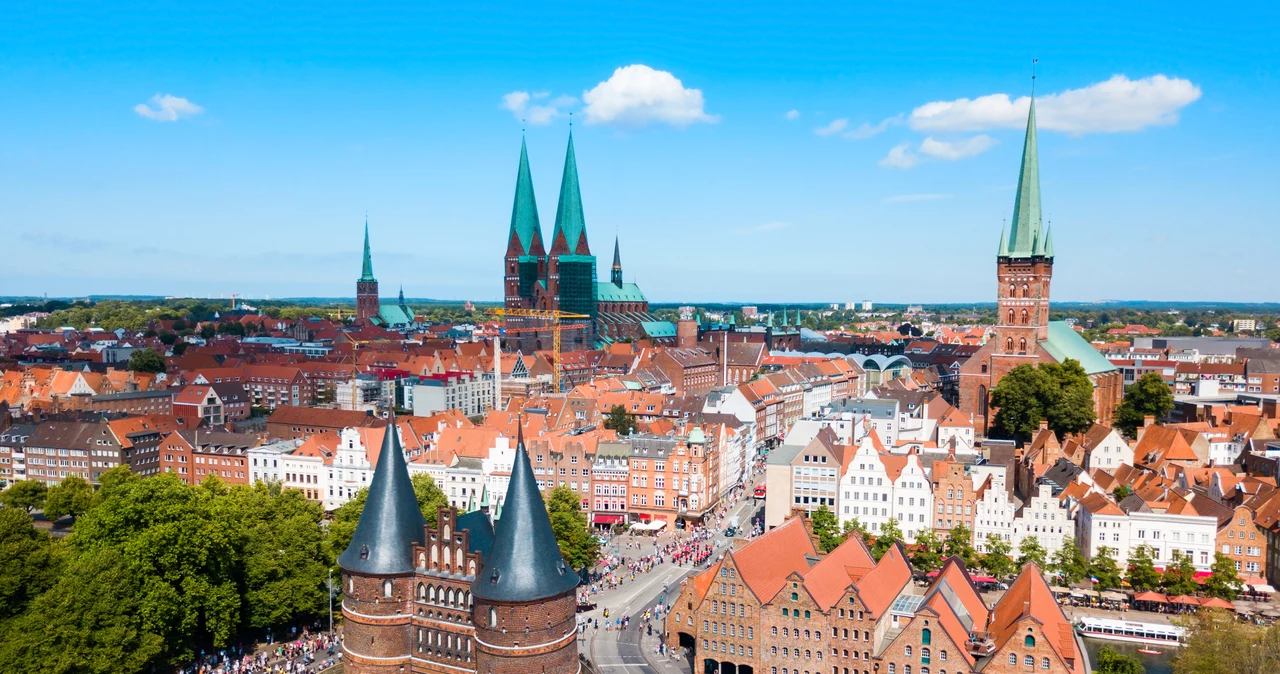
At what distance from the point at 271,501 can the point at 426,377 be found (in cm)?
7623

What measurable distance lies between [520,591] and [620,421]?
69.9m

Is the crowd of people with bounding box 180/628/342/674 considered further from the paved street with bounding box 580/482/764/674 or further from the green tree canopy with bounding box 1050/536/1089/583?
the green tree canopy with bounding box 1050/536/1089/583

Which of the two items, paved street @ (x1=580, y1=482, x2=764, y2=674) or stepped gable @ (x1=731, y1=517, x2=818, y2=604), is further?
paved street @ (x1=580, y1=482, x2=764, y2=674)

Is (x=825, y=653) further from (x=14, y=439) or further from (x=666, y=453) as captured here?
(x=14, y=439)

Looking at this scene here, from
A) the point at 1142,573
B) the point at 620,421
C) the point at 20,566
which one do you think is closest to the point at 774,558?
the point at 1142,573

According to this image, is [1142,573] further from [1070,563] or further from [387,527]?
[387,527]

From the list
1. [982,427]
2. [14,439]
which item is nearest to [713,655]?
[982,427]

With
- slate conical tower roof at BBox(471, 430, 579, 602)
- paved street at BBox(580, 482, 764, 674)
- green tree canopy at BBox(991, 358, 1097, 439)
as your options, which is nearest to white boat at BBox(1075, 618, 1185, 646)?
paved street at BBox(580, 482, 764, 674)

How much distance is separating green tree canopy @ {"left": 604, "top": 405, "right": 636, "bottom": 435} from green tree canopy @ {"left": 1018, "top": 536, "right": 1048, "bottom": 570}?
46.1 m

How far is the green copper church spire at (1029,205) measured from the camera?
10906cm

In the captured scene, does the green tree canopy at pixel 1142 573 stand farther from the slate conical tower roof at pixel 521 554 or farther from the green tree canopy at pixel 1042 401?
the slate conical tower roof at pixel 521 554

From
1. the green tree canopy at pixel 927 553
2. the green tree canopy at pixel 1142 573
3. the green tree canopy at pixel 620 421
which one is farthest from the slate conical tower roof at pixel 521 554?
the green tree canopy at pixel 620 421

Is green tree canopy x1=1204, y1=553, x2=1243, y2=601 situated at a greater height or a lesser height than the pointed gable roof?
lesser

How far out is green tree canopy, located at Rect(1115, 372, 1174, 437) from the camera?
108 m
